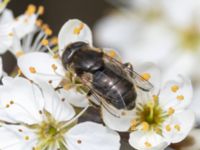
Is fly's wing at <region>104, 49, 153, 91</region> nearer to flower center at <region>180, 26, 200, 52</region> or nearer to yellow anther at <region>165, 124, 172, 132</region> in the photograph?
yellow anther at <region>165, 124, 172, 132</region>

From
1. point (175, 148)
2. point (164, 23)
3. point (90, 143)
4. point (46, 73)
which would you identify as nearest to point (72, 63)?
point (46, 73)

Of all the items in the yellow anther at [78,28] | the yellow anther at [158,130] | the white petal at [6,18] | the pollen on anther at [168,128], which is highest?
the yellow anther at [78,28]

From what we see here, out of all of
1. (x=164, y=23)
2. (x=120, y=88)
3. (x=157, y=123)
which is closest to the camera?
(x=120, y=88)

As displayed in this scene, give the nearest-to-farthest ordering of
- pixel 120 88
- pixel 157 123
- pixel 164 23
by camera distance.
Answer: pixel 120 88 < pixel 157 123 < pixel 164 23

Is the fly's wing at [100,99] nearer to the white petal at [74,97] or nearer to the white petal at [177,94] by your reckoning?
the white petal at [74,97]

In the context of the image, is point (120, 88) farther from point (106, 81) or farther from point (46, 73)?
point (46, 73)

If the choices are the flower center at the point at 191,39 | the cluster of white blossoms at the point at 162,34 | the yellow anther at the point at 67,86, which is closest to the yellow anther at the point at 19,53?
the yellow anther at the point at 67,86

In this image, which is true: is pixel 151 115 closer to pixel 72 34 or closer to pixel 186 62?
pixel 72 34
